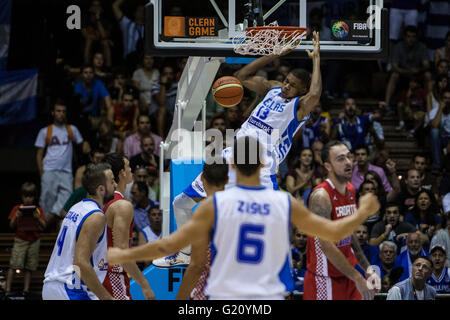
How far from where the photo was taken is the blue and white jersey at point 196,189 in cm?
833

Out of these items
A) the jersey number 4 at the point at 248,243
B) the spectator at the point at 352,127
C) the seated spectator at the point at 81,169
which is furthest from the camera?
the spectator at the point at 352,127

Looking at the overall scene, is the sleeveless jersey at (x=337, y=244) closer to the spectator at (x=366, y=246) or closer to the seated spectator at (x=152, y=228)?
the spectator at (x=366, y=246)

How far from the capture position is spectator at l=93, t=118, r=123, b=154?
13.4 meters

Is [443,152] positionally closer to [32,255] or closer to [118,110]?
[118,110]

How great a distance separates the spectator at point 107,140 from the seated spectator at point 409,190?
4.58 metres

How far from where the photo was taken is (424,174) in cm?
1325

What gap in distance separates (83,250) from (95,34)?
9261 mm

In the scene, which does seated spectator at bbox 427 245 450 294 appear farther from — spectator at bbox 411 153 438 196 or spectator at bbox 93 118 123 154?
spectator at bbox 93 118 123 154

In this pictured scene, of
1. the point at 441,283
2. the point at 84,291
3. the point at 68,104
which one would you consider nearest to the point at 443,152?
the point at 441,283

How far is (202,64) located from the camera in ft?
27.3

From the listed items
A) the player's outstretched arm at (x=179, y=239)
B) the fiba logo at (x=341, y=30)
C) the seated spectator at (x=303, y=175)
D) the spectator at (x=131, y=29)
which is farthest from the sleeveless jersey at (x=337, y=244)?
the spectator at (x=131, y=29)

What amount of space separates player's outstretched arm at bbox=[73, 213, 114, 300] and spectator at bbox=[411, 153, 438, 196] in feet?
24.5

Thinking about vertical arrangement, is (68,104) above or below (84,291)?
above
